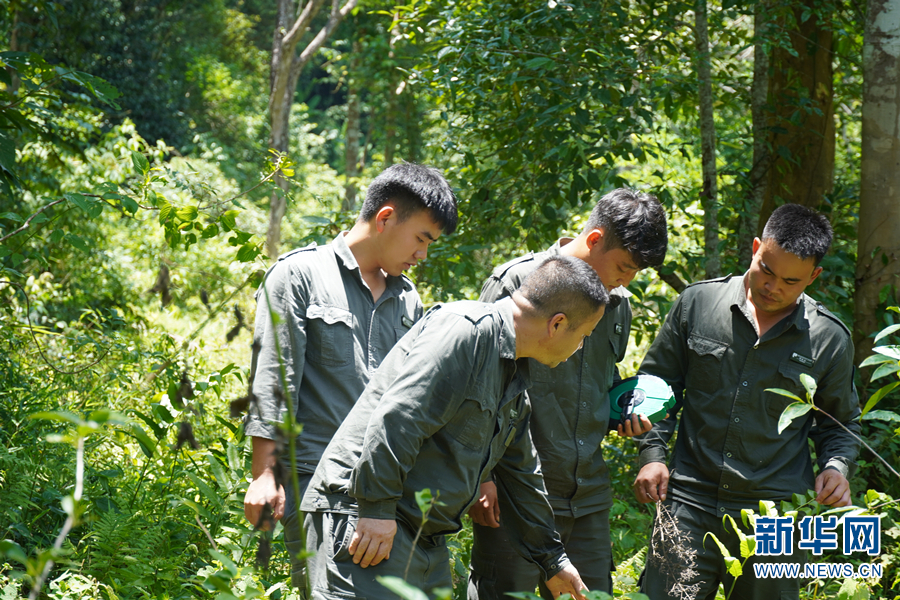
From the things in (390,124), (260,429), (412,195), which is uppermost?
(390,124)

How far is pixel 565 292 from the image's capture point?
6.61 feet

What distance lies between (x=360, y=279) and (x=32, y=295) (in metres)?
4.66

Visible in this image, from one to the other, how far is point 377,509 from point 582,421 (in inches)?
39.7

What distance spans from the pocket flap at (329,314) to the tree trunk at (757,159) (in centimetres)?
293

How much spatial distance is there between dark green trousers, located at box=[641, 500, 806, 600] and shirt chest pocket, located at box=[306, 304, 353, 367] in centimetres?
138

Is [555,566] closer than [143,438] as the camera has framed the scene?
No

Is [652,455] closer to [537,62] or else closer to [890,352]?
[890,352]

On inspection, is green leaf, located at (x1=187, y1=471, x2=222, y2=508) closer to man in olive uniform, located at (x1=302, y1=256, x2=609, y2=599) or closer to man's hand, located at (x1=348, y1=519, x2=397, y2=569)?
man in olive uniform, located at (x1=302, y1=256, x2=609, y2=599)

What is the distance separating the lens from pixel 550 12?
411 cm

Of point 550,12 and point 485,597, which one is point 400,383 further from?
point 550,12

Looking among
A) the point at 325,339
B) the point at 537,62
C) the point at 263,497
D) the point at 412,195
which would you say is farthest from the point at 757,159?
the point at 263,497

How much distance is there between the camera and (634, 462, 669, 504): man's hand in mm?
2730

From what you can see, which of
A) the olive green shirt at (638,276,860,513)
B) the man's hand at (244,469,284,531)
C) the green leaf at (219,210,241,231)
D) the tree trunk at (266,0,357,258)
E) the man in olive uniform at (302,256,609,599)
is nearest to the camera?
the man in olive uniform at (302,256,609,599)

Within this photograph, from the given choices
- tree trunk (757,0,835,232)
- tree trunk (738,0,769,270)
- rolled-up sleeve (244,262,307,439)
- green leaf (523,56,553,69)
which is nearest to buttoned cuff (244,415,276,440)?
rolled-up sleeve (244,262,307,439)
